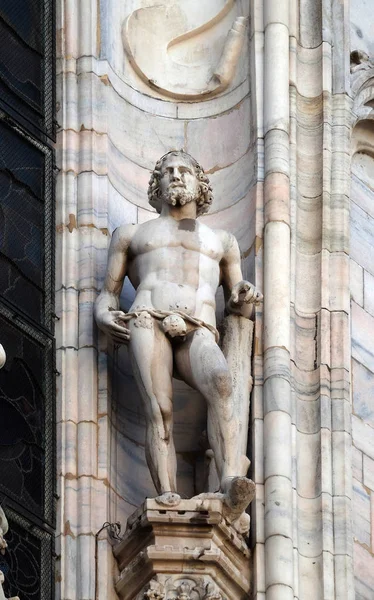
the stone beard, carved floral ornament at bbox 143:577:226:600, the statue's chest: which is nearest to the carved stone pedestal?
carved floral ornament at bbox 143:577:226:600

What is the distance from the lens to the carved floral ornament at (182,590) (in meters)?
14.8

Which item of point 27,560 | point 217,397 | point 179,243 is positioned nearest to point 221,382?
point 217,397

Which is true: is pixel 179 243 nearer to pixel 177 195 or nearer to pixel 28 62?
pixel 177 195

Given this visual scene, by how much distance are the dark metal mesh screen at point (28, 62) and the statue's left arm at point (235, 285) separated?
120cm

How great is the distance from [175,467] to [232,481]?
329 millimetres

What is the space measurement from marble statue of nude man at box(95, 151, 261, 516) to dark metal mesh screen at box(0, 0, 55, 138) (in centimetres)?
92

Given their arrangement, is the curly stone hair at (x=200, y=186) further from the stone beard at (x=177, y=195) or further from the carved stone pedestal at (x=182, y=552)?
the carved stone pedestal at (x=182, y=552)

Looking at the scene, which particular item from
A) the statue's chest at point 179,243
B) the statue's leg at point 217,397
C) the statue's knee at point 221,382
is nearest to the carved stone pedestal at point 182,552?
the statue's leg at point 217,397

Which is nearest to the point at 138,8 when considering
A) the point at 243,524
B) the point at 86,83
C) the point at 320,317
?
the point at 86,83

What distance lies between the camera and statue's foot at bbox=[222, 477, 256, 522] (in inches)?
583

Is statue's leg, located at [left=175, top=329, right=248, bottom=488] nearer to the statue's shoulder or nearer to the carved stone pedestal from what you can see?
the carved stone pedestal

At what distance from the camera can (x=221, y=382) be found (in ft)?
49.8

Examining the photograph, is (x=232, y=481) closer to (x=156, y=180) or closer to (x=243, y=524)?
(x=243, y=524)

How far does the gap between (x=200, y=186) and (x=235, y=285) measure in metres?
0.50
